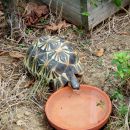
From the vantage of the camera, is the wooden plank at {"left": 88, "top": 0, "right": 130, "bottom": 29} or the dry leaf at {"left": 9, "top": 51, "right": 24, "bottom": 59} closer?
the dry leaf at {"left": 9, "top": 51, "right": 24, "bottom": 59}

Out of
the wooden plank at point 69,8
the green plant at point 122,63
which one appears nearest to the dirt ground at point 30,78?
the wooden plank at point 69,8

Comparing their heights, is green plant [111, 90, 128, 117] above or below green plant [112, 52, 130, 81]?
below

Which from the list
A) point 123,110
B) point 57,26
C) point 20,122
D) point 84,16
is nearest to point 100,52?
point 84,16

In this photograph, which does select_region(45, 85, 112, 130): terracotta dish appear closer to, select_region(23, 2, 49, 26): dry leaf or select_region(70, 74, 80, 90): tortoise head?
select_region(70, 74, 80, 90): tortoise head

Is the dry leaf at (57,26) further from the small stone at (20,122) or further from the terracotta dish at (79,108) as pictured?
the small stone at (20,122)

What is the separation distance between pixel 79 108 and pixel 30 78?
0.57 meters

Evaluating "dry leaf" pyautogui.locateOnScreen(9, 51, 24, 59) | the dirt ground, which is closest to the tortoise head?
the dirt ground

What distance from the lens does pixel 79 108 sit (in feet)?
10.4

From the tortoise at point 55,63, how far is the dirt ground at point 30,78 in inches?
6.2

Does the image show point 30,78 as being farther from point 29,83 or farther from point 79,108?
point 79,108

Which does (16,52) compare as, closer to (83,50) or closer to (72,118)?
(83,50)

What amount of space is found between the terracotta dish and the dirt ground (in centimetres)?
9

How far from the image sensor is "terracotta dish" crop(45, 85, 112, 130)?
9.91 ft

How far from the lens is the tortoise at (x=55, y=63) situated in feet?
10.7
